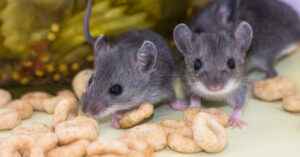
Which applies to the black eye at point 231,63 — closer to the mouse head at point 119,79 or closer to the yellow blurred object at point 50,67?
the mouse head at point 119,79

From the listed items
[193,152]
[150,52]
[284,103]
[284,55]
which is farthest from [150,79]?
[284,55]

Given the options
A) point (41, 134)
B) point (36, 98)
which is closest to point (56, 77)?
point (36, 98)

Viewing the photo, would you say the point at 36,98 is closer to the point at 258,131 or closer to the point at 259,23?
the point at 258,131

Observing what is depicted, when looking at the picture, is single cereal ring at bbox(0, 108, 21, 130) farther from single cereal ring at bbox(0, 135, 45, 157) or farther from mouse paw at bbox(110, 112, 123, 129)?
mouse paw at bbox(110, 112, 123, 129)

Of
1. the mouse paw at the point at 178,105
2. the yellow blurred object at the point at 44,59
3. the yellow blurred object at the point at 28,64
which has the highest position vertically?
the yellow blurred object at the point at 44,59

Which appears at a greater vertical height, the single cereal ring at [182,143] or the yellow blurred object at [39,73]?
the yellow blurred object at [39,73]

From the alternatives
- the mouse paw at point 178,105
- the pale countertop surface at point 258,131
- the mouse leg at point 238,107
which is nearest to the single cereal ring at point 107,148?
the pale countertop surface at point 258,131

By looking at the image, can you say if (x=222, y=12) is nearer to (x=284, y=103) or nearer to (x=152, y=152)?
(x=284, y=103)
